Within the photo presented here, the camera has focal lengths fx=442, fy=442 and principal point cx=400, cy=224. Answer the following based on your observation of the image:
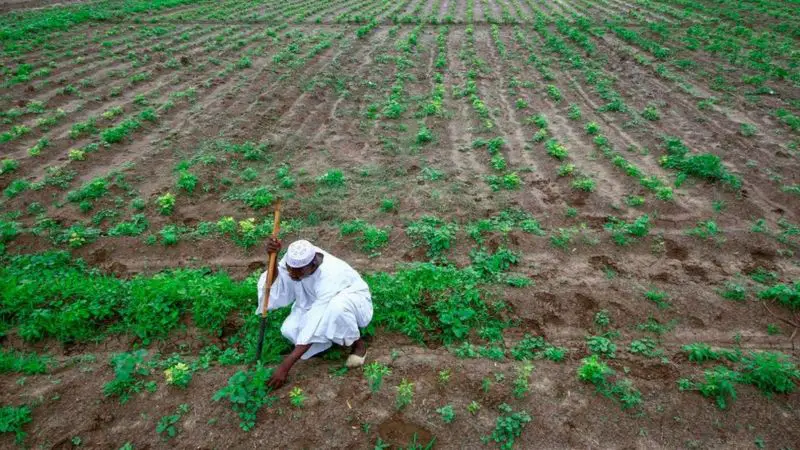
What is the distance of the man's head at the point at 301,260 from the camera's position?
4148 millimetres

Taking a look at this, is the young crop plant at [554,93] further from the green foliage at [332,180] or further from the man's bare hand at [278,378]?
the man's bare hand at [278,378]

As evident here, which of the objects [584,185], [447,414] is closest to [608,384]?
[447,414]

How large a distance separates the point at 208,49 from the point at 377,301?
13268mm

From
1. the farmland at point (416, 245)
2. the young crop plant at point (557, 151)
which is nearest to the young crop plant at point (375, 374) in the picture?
the farmland at point (416, 245)

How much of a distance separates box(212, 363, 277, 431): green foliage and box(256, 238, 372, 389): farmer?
0.11 meters

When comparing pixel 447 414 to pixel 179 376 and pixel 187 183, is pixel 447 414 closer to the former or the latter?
pixel 179 376

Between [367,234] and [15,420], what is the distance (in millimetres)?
4227

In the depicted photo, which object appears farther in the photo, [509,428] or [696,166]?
[696,166]

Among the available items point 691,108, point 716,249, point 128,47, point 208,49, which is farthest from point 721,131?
point 128,47

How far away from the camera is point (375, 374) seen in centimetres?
447

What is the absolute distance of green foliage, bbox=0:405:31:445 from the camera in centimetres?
398

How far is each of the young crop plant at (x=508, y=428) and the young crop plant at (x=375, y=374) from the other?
1120 millimetres

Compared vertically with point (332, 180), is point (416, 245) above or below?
below

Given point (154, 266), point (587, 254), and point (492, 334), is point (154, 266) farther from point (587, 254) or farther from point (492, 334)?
point (587, 254)
